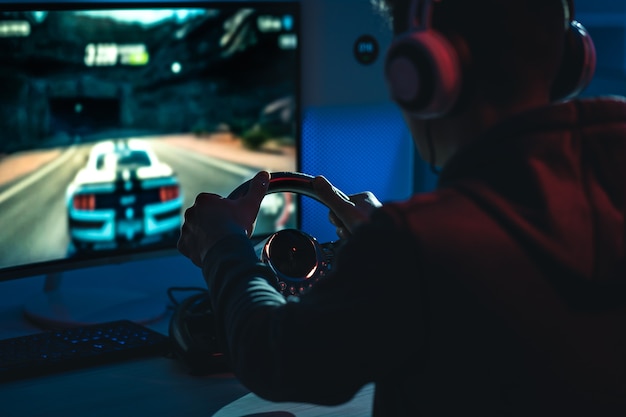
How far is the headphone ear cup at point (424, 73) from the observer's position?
2.46 ft

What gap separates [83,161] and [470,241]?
0.90 metres

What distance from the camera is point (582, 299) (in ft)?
2.33

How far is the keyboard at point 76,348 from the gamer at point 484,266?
21.0 inches

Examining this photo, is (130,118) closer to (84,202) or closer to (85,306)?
(84,202)

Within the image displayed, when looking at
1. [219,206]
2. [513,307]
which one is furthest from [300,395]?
[219,206]

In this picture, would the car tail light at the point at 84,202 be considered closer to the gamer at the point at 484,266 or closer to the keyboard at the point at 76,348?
the keyboard at the point at 76,348

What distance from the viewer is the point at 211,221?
37.3 inches

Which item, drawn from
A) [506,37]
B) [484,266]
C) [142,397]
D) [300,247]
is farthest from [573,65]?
[142,397]

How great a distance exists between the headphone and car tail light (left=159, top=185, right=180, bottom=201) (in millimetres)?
762

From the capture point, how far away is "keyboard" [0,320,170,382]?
4.03ft

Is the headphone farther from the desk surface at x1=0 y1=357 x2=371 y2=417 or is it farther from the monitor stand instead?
the monitor stand

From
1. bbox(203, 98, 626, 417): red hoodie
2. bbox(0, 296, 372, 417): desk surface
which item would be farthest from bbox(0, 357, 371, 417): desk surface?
bbox(203, 98, 626, 417): red hoodie

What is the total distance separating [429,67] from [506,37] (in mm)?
70

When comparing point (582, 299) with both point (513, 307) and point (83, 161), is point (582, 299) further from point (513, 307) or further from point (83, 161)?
point (83, 161)
